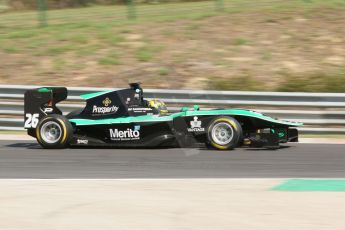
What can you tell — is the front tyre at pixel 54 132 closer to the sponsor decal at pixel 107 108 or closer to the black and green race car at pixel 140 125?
the black and green race car at pixel 140 125

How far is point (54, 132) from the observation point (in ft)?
39.3

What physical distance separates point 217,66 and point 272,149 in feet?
18.8

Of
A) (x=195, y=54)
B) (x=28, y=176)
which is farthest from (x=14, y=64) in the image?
(x=28, y=176)

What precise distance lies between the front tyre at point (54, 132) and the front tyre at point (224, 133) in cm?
221

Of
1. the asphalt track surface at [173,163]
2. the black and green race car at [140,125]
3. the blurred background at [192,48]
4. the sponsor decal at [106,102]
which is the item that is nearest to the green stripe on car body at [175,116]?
the black and green race car at [140,125]

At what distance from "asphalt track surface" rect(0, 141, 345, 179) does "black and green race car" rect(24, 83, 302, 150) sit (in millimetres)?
161

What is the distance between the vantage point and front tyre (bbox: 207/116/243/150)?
11.2 meters

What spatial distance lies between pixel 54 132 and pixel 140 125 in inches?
55.7

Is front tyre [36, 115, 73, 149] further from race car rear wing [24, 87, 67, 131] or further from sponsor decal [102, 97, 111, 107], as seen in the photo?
sponsor decal [102, 97, 111, 107]

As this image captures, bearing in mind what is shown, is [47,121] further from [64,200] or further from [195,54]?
[195,54]

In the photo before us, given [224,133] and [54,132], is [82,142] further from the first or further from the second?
[224,133]

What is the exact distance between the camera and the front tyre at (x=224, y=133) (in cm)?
1116

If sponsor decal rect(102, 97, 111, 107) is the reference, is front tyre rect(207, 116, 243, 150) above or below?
below

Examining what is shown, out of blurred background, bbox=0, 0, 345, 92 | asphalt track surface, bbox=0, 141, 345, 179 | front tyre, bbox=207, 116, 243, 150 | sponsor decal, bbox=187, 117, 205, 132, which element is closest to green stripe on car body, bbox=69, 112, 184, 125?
sponsor decal, bbox=187, 117, 205, 132
